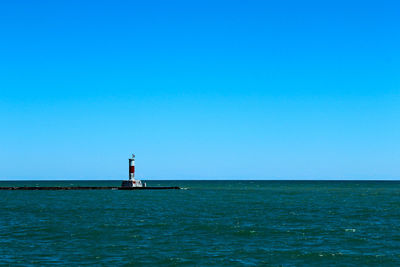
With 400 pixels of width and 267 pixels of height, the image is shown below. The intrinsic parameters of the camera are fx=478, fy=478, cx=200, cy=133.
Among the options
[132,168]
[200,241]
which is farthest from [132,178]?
[200,241]

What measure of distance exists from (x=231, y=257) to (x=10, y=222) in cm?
2784

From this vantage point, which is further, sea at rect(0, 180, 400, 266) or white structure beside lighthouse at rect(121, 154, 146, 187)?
white structure beside lighthouse at rect(121, 154, 146, 187)

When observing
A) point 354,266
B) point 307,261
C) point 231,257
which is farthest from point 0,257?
point 354,266

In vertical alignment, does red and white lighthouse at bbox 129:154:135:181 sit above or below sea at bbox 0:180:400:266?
above

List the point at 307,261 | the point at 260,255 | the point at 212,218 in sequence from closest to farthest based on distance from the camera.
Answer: the point at 307,261 → the point at 260,255 → the point at 212,218

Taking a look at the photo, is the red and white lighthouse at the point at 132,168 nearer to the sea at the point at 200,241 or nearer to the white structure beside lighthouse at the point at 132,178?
the white structure beside lighthouse at the point at 132,178

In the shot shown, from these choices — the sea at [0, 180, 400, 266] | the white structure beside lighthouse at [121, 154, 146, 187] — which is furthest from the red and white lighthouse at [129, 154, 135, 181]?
the sea at [0, 180, 400, 266]

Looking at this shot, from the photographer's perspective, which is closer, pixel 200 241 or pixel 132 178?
pixel 200 241

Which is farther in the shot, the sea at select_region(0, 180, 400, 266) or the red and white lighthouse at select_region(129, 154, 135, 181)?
the red and white lighthouse at select_region(129, 154, 135, 181)

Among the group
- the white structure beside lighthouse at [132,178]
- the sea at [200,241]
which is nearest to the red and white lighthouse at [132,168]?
the white structure beside lighthouse at [132,178]

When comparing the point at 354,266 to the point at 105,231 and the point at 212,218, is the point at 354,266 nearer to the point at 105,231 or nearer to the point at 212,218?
the point at 105,231

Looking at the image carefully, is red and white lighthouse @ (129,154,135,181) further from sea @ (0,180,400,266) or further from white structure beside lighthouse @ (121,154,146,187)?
sea @ (0,180,400,266)

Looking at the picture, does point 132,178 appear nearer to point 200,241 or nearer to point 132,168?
point 132,168

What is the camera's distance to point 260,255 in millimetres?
29406
